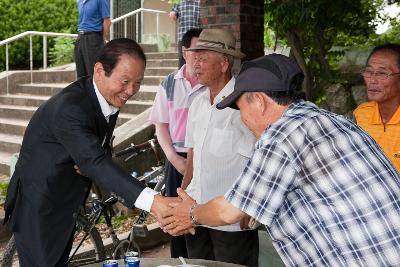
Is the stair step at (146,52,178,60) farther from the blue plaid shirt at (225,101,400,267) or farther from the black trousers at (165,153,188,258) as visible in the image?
the blue plaid shirt at (225,101,400,267)

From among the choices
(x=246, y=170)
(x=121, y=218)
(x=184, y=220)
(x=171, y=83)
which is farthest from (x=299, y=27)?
(x=246, y=170)

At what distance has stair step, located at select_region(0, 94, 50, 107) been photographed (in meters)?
11.7

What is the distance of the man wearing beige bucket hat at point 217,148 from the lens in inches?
161

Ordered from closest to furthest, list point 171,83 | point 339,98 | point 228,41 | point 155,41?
point 228,41
point 171,83
point 339,98
point 155,41

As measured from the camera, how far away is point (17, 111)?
11594mm

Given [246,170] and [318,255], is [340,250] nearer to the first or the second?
[318,255]

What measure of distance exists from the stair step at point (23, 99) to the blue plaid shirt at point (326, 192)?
9.80 meters

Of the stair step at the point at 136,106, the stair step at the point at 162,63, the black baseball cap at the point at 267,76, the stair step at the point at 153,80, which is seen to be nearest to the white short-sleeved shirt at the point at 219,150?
the black baseball cap at the point at 267,76

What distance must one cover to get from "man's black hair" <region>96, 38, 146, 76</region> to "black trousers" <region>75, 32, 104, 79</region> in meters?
6.01

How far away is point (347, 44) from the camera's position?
30.7 ft

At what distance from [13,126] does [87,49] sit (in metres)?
2.58

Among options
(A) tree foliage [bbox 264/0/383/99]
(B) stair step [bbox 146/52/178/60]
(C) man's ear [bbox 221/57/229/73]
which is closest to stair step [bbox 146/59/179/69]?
(B) stair step [bbox 146/52/178/60]

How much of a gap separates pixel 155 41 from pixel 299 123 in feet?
40.8

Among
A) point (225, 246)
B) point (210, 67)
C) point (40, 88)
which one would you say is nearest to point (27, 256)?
point (225, 246)
